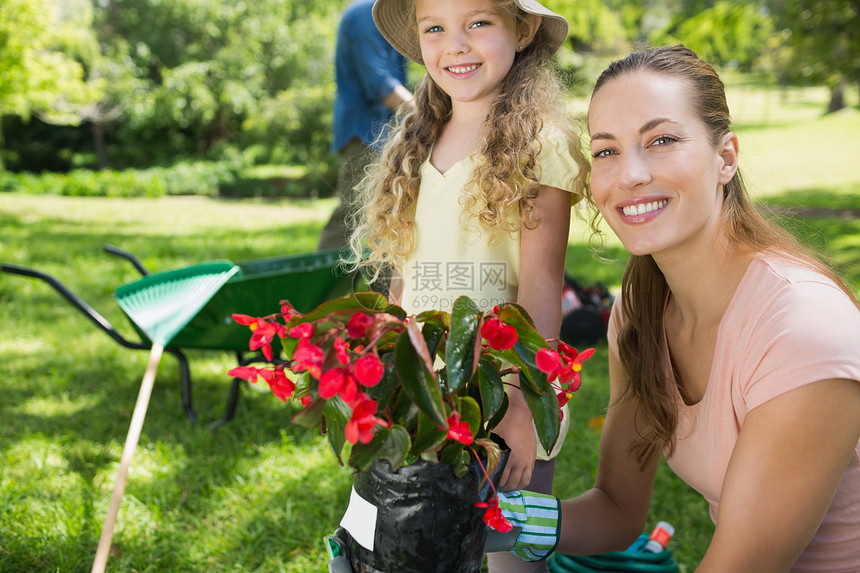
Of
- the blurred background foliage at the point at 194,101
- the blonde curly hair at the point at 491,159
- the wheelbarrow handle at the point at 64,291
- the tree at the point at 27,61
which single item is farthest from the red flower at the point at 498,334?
the blurred background foliage at the point at 194,101

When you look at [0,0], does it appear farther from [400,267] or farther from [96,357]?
[400,267]

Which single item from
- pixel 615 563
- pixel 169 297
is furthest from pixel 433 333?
pixel 169 297

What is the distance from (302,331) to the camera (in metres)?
0.99

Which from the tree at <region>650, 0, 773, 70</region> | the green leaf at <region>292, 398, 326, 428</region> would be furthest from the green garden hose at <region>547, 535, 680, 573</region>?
the tree at <region>650, 0, 773, 70</region>

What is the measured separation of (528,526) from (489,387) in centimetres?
41

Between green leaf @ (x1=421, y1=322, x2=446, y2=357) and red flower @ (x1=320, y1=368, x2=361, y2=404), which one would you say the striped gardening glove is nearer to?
green leaf @ (x1=421, y1=322, x2=446, y2=357)

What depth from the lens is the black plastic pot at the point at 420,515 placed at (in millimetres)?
1041

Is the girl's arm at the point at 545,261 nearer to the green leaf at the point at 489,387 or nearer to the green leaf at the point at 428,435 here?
the green leaf at the point at 489,387

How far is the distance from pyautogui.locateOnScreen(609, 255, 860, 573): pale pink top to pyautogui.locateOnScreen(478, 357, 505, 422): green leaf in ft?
1.62

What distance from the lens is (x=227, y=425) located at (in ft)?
10.4

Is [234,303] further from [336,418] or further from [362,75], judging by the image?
[336,418]

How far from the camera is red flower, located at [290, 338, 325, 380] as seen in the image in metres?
0.94

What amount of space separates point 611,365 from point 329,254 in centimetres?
185

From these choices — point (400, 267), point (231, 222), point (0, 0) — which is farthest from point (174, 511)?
point (0, 0)
